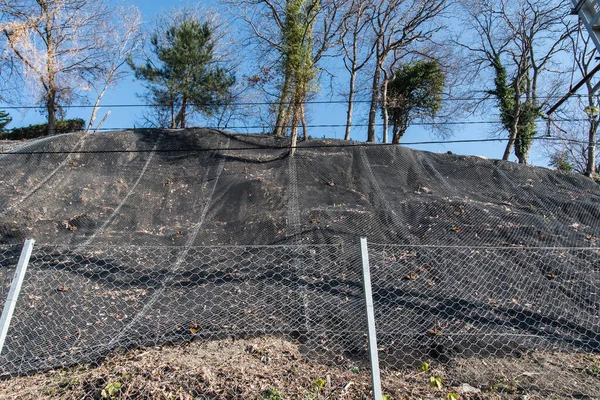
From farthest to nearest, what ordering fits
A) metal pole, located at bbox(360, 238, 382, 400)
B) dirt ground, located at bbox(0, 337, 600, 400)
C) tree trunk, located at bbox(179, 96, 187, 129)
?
1. tree trunk, located at bbox(179, 96, 187, 129)
2. dirt ground, located at bbox(0, 337, 600, 400)
3. metal pole, located at bbox(360, 238, 382, 400)

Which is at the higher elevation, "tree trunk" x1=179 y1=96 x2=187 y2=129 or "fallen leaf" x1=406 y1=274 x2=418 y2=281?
"tree trunk" x1=179 y1=96 x2=187 y2=129

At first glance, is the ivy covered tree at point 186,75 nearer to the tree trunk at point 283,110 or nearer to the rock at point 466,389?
the tree trunk at point 283,110

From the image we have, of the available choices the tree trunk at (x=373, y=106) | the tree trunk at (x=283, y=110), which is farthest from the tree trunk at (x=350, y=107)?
the tree trunk at (x=283, y=110)

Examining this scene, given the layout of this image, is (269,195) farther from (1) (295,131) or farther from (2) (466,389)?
(2) (466,389)

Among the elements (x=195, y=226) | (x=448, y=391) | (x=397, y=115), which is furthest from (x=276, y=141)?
(x=397, y=115)

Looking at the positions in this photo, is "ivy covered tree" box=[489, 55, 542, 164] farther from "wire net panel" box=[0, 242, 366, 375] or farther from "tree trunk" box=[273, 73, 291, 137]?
"wire net panel" box=[0, 242, 366, 375]

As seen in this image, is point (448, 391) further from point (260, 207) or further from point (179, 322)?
point (260, 207)

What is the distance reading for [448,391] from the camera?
3023 millimetres

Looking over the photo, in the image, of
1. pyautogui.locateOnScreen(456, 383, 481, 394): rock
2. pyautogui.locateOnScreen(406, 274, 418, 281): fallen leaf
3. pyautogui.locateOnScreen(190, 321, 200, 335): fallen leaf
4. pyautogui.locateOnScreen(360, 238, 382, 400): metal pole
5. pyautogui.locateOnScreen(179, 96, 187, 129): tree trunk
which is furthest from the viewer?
pyautogui.locateOnScreen(179, 96, 187, 129): tree trunk

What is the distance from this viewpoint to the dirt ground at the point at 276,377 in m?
2.83

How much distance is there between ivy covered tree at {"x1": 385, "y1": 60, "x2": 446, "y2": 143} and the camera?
15.8m

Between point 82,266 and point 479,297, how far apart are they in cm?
425

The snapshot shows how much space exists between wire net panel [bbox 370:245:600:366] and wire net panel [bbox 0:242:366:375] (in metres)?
0.33

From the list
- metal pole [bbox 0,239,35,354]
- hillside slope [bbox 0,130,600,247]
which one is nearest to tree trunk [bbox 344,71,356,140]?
hillside slope [bbox 0,130,600,247]
